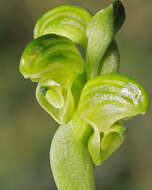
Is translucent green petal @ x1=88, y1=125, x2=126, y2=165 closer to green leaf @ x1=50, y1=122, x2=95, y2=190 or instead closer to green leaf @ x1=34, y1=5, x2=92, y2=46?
green leaf @ x1=50, y1=122, x2=95, y2=190

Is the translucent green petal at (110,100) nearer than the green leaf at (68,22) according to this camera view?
Yes

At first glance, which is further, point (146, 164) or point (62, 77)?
point (146, 164)

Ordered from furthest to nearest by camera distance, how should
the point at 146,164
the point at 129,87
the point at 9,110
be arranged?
the point at 9,110
the point at 146,164
the point at 129,87

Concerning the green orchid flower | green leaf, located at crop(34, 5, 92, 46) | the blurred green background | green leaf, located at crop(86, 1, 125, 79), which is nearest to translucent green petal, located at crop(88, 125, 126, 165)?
the green orchid flower

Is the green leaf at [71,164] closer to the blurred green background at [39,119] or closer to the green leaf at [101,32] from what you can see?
the green leaf at [101,32]

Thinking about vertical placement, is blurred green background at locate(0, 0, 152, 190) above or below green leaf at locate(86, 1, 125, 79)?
below

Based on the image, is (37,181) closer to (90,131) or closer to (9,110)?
(9,110)

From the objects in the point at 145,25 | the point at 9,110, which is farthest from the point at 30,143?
the point at 145,25

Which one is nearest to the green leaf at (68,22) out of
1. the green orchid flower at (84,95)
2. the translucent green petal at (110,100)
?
the green orchid flower at (84,95)
